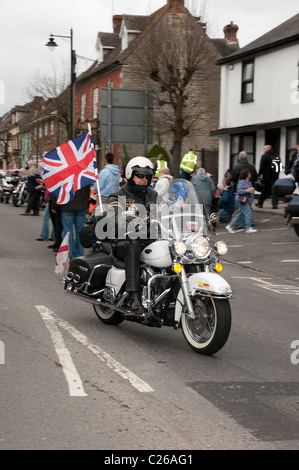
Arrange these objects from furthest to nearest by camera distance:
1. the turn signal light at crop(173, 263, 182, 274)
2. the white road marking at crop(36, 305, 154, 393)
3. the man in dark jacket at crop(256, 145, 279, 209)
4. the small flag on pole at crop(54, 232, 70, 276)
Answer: the man in dark jacket at crop(256, 145, 279, 209), the small flag on pole at crop(54, 232, 70, 276), the turn signal light at crop(173, 263, 182, 274), the white road marking at crop(36, 305, 154, 393)

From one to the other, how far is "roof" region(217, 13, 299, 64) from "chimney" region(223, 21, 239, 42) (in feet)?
68.9

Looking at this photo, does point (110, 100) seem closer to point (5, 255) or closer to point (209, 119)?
point (5, 255)

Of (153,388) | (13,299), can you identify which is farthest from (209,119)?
(153,388)

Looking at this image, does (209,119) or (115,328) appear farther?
(209,119)

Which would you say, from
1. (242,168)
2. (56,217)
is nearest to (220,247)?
(56,217)

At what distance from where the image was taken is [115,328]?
23.9 feet

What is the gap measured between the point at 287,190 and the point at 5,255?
569 cm

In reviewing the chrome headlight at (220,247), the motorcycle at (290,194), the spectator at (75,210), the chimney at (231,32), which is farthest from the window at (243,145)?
the chimney at (231,32)

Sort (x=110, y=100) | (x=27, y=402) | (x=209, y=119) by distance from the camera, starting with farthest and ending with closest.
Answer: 1. (x=209, y=119)
2. (x=110, y=100)
3. (x=27, y=402)

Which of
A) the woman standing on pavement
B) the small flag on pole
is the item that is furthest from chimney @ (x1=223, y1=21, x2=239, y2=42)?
the small flag on pole

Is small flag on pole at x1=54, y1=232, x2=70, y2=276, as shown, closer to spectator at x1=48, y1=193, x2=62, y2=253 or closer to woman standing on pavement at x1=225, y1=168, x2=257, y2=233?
spectator at x1=48, y1=193, x2=62, y2=253

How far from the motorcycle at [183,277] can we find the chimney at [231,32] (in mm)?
44075

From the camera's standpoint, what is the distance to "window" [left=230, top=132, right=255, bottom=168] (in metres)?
27.2

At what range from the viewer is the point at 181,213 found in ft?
21.2
